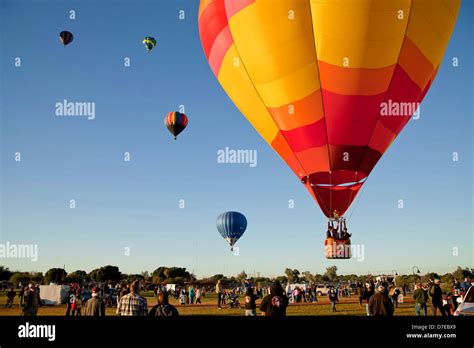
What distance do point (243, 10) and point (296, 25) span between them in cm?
194

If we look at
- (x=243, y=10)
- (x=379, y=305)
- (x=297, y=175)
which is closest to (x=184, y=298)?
(x=297, y=175)

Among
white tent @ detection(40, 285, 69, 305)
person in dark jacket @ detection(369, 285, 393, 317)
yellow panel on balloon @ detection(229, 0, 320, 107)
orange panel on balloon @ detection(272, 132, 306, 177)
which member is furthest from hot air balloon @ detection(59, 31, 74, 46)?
person in dark jacket @ detection(369, 285, 393, 317)

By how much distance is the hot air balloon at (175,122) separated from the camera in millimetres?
27266

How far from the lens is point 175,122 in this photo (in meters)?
27.2

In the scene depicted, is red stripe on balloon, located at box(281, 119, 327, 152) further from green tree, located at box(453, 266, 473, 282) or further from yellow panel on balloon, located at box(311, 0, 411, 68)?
green tree, located at box(453, 266, 473, 282)

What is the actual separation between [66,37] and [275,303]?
27149 mm

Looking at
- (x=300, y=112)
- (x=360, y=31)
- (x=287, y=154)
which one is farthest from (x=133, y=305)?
(x=360, y=31)

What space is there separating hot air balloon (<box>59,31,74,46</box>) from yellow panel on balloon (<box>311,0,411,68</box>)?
20.4 meters

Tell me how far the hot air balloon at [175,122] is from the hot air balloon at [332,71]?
36.1ft

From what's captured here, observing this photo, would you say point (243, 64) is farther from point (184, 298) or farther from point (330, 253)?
point (184, 298)

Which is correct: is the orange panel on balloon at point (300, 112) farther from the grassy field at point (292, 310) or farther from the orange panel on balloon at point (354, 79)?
the grassy field at point (292, 310)

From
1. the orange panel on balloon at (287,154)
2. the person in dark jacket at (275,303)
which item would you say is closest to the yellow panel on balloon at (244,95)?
the orange panel on balloon at (287,154)

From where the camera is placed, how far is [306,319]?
5051mm

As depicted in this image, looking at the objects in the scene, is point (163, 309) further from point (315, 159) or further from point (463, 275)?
point (463, 275)
